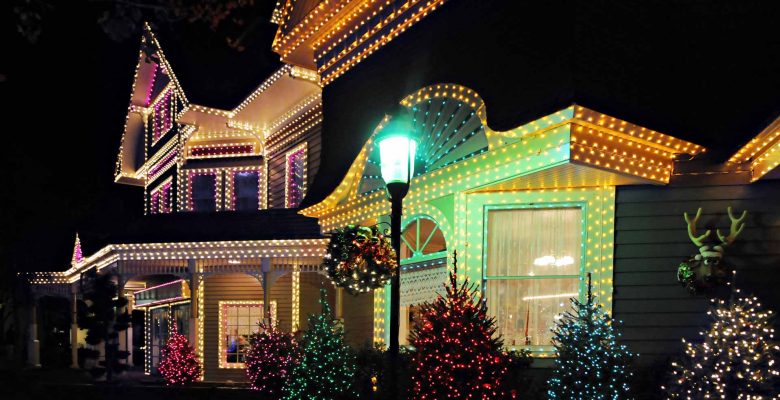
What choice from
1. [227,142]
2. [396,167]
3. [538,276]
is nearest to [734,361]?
[538,276]

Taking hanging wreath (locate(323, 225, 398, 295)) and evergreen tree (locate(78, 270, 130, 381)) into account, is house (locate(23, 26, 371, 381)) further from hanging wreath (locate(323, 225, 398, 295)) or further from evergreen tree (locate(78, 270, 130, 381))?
hanging wreath (locate(323, 225, 398, 295))

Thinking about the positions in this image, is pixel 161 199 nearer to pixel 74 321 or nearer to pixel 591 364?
pixel 74 321

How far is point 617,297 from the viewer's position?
34.8 ft

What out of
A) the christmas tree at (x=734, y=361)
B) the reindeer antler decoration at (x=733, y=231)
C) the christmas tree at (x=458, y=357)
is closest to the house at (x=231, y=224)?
the christmas tree at (x=458, y=357)

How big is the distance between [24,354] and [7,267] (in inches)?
141

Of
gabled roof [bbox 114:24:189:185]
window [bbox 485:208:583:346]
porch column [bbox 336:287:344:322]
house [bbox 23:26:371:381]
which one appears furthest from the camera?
gabled roof [bbox 114:24:189:185]

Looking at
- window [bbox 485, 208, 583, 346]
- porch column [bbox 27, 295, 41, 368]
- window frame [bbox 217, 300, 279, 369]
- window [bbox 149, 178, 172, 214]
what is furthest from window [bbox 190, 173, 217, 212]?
porch column [bbox 27, 295, 41, 368]

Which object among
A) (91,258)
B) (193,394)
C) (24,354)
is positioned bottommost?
(24,354)

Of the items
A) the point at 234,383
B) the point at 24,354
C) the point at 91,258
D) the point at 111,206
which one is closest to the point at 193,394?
the point at 234,383

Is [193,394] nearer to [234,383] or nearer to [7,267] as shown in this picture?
[234,383]

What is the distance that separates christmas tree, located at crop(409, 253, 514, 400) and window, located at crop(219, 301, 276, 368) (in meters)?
13.2

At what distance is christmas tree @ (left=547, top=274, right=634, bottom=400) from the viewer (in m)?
9.11

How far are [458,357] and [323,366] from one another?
3.25 metres

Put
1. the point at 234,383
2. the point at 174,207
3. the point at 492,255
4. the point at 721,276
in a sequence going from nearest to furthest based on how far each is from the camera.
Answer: the point at 721,276 < the point at 492,255 < the point at 234,383 < the point at 174,207
